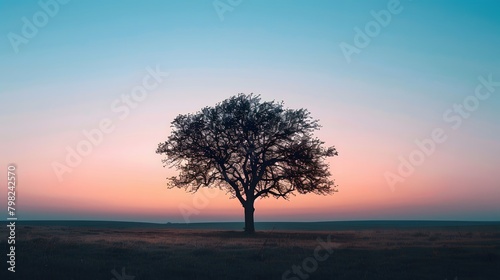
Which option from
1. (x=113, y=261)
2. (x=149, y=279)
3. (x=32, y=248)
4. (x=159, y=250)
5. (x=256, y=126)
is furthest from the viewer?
(x=256, y=126)

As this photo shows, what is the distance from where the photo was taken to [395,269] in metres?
20.9

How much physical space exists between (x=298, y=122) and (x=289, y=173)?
463cm

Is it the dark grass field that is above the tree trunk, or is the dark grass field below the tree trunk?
below

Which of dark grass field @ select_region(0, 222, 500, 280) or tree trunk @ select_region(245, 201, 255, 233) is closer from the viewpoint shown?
dark grass field @ select_region(0, 222, 500, 280)

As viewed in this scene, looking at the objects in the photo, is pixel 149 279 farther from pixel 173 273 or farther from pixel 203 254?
pixel 203 254

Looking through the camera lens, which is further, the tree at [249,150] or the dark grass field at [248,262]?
the tree at [249,150]

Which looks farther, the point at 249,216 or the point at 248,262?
the point at 249,216

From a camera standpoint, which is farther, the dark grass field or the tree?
the tree

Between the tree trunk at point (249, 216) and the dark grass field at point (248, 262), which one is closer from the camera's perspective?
the dark grass field at point (248, 262)

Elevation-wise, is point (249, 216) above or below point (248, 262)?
above

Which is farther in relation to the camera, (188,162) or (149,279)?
(188,162)

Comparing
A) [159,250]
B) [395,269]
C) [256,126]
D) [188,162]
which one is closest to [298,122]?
[256,126]

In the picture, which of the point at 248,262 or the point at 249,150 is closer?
the point at 248,262

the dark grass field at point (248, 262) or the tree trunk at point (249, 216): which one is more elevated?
the tree trunk at point (249, 216)
